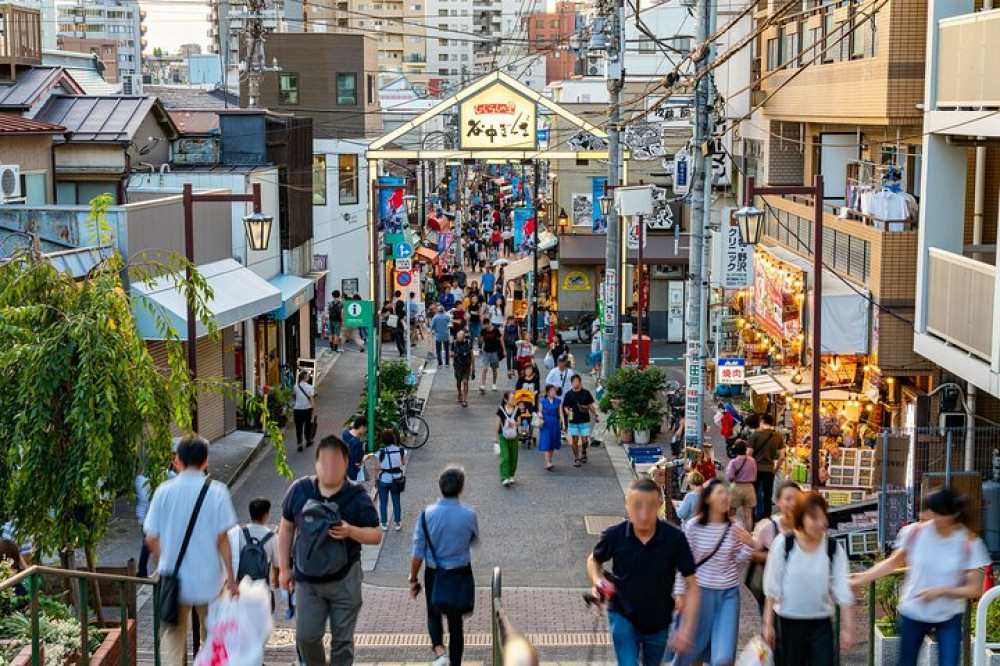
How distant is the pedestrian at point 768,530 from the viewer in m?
8.38

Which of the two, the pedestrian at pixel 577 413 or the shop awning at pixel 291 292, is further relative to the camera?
the shop awning at pixel 291 292

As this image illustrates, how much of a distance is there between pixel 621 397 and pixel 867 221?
6743mm

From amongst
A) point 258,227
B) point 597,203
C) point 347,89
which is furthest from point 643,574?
point 347,89

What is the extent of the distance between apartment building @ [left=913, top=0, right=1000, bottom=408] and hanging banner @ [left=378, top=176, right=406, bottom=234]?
26.2 meters

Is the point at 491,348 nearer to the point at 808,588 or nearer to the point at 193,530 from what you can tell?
the point at 193,530

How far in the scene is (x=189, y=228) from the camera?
1733cm

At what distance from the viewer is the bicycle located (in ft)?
82.1

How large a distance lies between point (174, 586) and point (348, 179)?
131ft

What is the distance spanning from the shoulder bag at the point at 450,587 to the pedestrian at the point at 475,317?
25.5 meters

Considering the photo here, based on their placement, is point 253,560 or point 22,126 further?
point 22,126

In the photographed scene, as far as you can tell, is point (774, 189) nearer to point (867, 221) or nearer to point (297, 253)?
point (867, 221)

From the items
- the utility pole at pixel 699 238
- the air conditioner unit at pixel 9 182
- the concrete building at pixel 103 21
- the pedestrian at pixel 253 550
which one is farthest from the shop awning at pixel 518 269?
the concrete building at pixel 103 21

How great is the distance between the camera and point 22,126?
75.0 feet

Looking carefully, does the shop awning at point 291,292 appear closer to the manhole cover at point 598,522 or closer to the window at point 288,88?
the manhole cover at point 598,522
